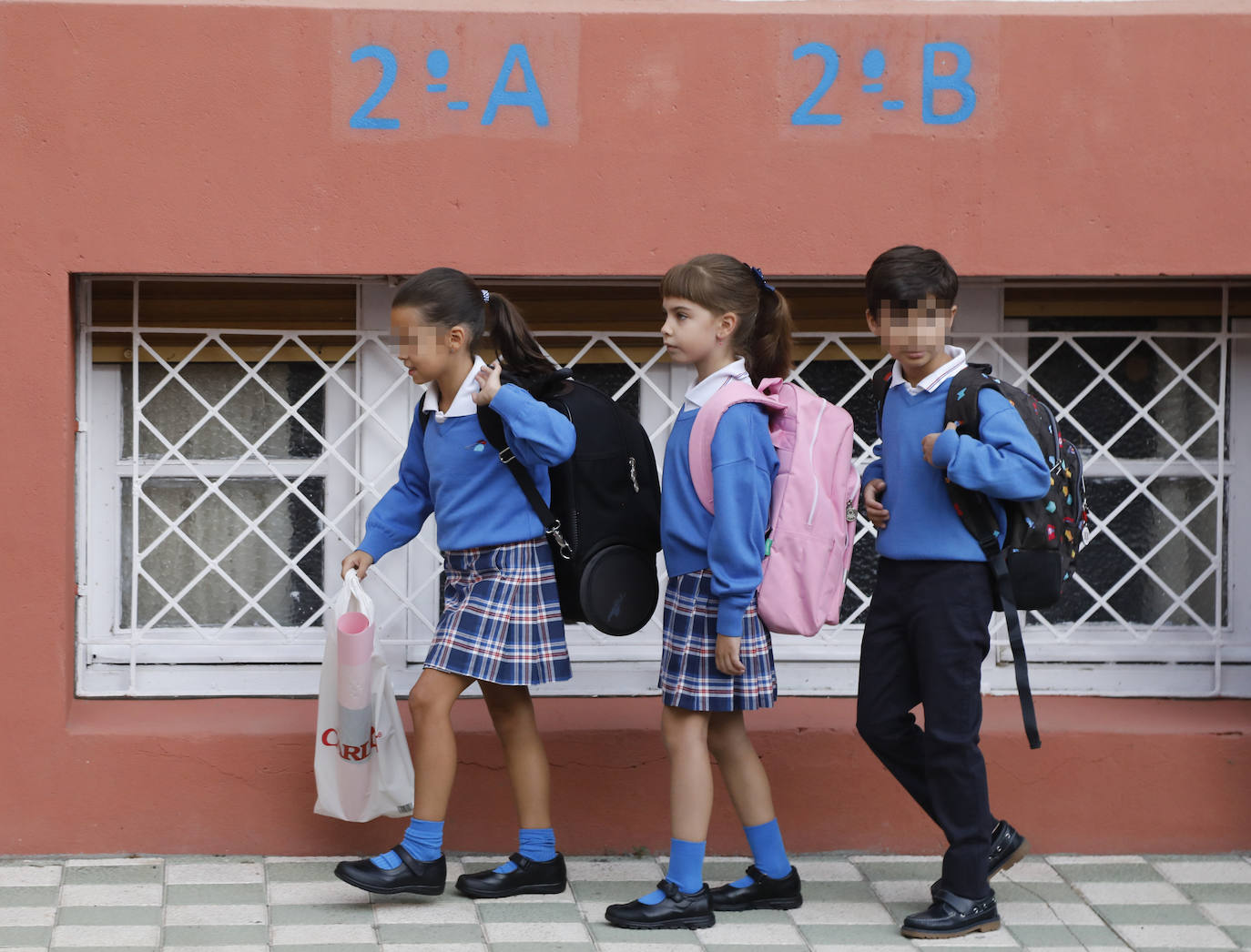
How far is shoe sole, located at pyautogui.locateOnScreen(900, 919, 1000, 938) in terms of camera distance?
3832 millimetres

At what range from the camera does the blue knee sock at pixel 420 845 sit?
3.90 meters

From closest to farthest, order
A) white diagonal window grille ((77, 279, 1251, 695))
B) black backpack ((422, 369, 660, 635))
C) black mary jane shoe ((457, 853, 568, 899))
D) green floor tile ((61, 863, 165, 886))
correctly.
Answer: black backpack ((422, 369, 660, 635)), black mary jane shoe ((457, 853, 568, 899)), green floor tile ((61, 863, 165, 886)), white diagonal window grille ((77, 279, 1251, 695))

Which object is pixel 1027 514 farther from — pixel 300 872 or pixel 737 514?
pixel 300 872

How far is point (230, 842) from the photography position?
4.40 meters

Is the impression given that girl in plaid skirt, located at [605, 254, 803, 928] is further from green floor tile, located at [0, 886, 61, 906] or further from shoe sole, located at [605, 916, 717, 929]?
green floor tile, located at [0, 886, 61, 906]

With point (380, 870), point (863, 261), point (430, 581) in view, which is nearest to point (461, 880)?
point (380, 870)

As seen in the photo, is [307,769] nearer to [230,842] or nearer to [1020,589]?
[230,842]

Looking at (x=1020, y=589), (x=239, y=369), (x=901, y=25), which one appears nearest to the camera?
(x=1020, y=589)

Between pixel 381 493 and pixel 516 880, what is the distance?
130 centimetres

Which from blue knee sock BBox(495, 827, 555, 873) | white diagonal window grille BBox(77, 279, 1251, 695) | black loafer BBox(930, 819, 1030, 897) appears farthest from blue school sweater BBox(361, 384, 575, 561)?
black loafer BBox(930, 819, 1030, 897)

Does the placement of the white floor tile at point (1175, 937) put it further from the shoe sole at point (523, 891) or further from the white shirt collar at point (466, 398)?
the white shirt collar at point (466, 398)

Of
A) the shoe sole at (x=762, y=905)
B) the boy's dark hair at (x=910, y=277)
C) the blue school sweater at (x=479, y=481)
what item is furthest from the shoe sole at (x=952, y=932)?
the boy's dark hair at (x=910, y=277)

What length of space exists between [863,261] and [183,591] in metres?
2.35

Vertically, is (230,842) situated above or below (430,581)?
below
